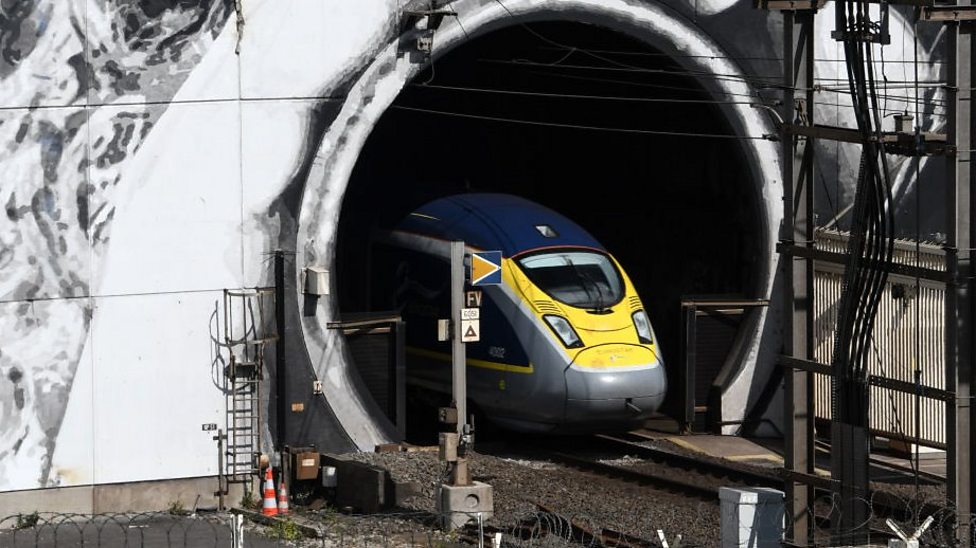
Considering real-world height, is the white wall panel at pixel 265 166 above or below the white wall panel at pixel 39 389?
above

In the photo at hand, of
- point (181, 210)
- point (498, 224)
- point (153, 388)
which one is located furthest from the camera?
point (498, 224)

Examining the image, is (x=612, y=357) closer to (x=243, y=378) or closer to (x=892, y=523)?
(x=243, y=378)

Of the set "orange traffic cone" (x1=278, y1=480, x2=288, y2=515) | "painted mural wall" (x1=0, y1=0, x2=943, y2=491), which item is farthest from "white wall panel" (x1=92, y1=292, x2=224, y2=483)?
"orange traffic cone" (x1=278, y1=480, x2=288, y2=515)

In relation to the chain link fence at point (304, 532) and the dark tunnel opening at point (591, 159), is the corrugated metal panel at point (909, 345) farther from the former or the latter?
the chain link fence at point (304, 532)

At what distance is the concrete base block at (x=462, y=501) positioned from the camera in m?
18.6

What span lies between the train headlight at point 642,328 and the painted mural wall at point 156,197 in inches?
158

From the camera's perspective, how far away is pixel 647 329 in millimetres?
23312

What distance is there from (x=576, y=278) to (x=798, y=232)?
7.49 meters

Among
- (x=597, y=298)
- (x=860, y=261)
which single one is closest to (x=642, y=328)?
(x=597, y=298)

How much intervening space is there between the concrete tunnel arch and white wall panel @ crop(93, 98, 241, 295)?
1.04m

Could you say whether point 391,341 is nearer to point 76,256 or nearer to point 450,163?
point 76,256

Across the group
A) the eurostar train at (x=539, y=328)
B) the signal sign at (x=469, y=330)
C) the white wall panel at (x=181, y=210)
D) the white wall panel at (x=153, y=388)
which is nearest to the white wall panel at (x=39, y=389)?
the white wall panel at (x=153, y=388)

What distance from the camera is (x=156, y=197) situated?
792 inches

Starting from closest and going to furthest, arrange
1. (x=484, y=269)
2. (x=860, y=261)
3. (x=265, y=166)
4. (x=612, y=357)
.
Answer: (x=860, y=261)
(x=484, y=269)
(x=265, y=166)
(x=612, y=357)
